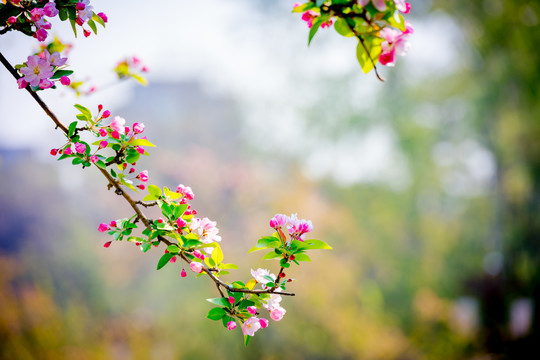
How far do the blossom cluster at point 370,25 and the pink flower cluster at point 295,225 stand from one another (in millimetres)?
343

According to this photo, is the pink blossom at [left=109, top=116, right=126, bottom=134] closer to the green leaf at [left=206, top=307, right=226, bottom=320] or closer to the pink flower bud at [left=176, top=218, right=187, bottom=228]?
the pink flower bud at [left=176, top=218, right=187, bottom=228]

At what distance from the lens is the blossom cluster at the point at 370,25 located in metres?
0.66

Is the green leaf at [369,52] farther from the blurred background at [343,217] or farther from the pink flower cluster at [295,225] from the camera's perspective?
the blurred background at [343,217]

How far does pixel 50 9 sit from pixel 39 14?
0.08 feet

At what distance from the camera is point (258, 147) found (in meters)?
6.34

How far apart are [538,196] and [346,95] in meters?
3.50

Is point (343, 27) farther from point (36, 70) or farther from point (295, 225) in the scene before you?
point (36, 70)

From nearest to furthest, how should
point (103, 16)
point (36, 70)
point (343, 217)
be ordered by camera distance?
point (36, 70)
point (103, 16)
point (343, 217)

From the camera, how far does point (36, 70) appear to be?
748mm

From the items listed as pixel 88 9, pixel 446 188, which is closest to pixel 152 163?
pixel 446 188

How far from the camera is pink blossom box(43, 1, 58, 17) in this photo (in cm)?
76

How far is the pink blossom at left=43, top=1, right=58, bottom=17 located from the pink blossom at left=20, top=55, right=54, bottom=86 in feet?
0.32

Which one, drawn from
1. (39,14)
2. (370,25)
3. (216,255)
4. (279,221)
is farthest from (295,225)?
(39,14)

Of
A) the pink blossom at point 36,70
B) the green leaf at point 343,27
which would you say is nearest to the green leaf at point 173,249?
the pink blossom at point 36,70
